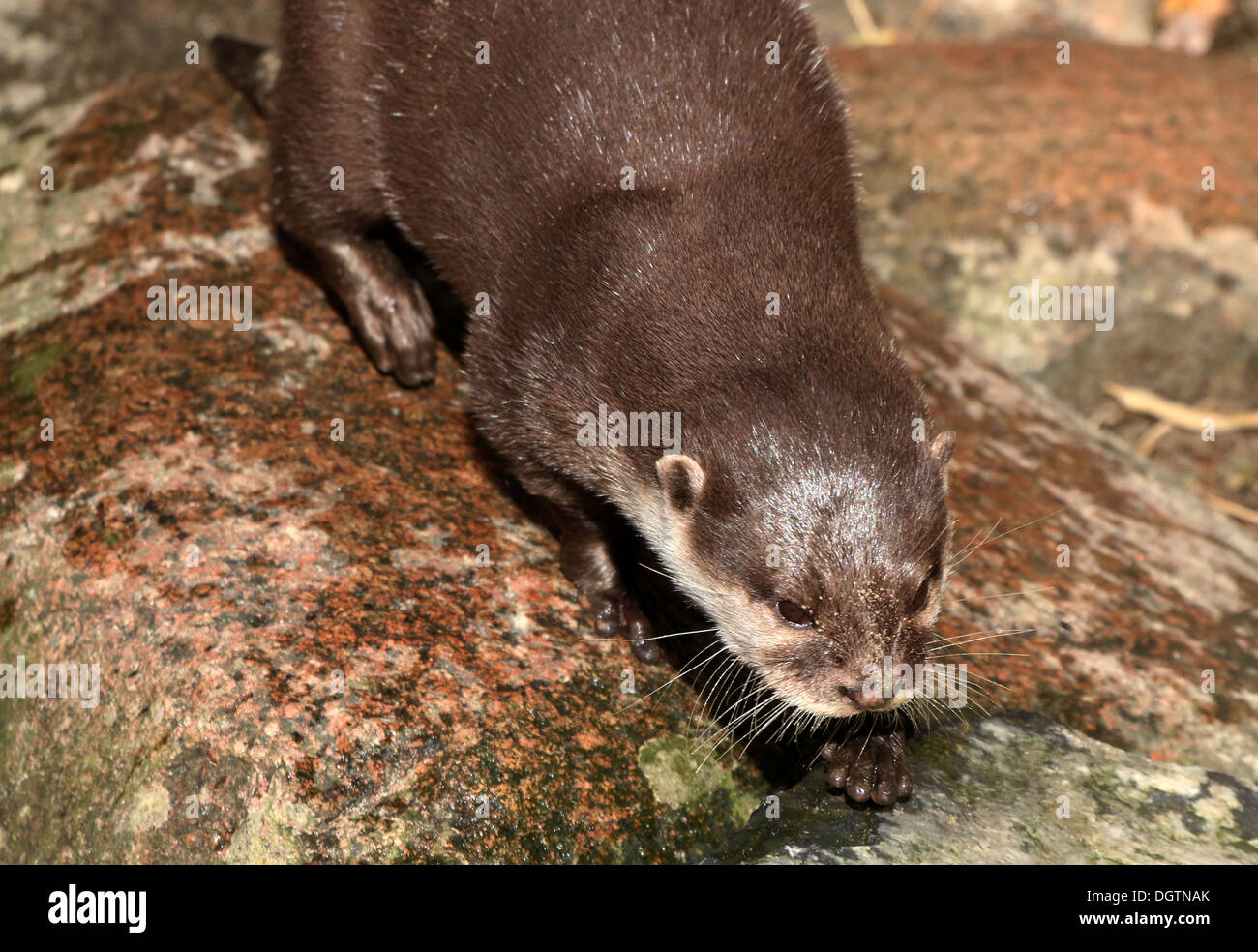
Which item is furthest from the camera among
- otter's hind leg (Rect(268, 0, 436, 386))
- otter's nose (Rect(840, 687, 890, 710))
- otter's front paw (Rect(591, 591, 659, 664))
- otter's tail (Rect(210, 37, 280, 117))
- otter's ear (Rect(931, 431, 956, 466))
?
otter's tail (Rect(210, 37, 280, 117))

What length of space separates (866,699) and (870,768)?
229 millimetres

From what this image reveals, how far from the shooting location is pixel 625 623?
321 cm

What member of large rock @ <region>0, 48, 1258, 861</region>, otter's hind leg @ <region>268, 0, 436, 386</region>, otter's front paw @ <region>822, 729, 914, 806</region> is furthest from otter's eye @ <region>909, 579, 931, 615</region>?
otter's hind leg @ <region>268, 0, 436, 386</region>

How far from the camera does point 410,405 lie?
3.71m

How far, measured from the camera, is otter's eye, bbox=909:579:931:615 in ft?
8.92

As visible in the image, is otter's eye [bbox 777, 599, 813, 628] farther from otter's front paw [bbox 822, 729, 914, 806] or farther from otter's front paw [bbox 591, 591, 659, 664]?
otter's front paw [bbox 591, 591, 659, 664]

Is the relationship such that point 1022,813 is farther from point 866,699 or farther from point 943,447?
point 943,447

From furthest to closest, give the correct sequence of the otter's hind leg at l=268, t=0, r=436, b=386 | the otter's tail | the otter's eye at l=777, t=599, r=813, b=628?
the otter's tail < the otter's hind leg at l=268, t=0, r=436, b=386 < the otter's eye at l=777, t=599, r=813, b=628

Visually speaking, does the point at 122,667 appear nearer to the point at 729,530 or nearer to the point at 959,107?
the point at 729,530

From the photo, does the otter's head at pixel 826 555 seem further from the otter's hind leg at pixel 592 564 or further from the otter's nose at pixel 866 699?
the otter's hind leg at pixel 592 564

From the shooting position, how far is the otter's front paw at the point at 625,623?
3156mm

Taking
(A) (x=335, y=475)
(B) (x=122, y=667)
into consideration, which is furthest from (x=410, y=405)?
(B) (x=122, y=667)

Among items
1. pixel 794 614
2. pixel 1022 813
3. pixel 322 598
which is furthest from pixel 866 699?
pixel 322 598

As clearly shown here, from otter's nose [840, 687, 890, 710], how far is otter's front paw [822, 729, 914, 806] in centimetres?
19
